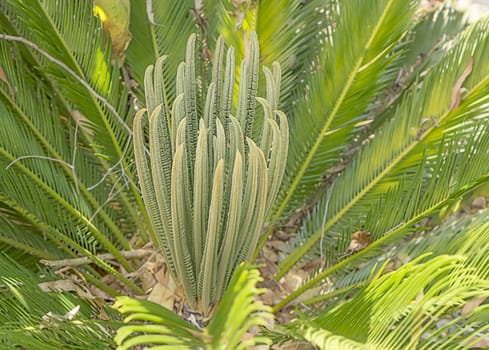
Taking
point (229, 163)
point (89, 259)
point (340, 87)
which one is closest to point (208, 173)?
point (229, 163)

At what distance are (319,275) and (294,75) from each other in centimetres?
71

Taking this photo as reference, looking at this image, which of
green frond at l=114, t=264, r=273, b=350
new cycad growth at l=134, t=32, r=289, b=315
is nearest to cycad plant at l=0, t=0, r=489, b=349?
new cycad growth at l=134, t=32, r=289, b=315

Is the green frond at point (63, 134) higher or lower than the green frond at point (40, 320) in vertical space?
higher

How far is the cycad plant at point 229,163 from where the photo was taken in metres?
1.37

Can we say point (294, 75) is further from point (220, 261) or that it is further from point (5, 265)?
point (5, 265)

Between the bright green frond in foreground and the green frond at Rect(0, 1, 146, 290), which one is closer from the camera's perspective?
the bright green frond in foreground

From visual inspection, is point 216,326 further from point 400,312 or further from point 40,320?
point 40,320

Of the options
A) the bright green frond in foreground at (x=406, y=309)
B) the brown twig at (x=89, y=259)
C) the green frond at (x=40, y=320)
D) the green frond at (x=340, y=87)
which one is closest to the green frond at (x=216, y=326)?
the bright green frond in foreground at (x=406, y=309)

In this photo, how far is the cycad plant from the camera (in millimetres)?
1373

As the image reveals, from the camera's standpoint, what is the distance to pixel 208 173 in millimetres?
1506

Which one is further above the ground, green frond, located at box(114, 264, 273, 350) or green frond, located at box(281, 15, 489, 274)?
green frond, located at box(281, 15, 489, 274)

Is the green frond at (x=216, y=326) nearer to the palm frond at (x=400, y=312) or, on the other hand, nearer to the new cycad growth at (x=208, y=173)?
the palm frond at (x=400, y=312)

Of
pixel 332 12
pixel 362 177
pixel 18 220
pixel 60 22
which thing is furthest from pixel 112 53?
pixel 362 177

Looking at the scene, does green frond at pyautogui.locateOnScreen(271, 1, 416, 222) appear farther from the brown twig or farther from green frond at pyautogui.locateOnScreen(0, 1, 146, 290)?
A: green frond at pyautogui.locateOnScreen(0, 1, 146, 290)
